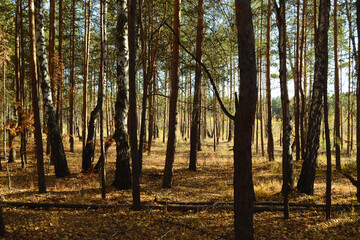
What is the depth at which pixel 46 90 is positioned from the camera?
916 centimetres

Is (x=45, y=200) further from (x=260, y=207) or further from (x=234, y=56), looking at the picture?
(x=234, y=56)

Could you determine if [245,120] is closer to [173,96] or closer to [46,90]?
[173,96]

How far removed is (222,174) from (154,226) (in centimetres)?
683

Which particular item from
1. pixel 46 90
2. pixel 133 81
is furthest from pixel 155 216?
pixel 46 90

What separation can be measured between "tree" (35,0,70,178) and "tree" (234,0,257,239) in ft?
27.2

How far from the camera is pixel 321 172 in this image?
11.6m

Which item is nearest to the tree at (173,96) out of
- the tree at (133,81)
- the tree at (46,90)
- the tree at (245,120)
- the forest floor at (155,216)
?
the forest floor at (155,216)

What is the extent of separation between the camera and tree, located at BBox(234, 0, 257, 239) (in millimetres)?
3279

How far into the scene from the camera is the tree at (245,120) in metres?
3.28

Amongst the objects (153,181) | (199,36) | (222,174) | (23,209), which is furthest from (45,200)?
(199,36)

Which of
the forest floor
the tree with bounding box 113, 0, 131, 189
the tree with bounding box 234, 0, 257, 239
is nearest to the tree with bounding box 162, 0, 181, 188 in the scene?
the forest floor

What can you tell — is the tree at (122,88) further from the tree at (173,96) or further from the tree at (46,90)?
the tree at (46,90)

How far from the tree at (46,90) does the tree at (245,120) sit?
828 centimetres

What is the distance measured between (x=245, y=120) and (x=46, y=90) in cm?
852
